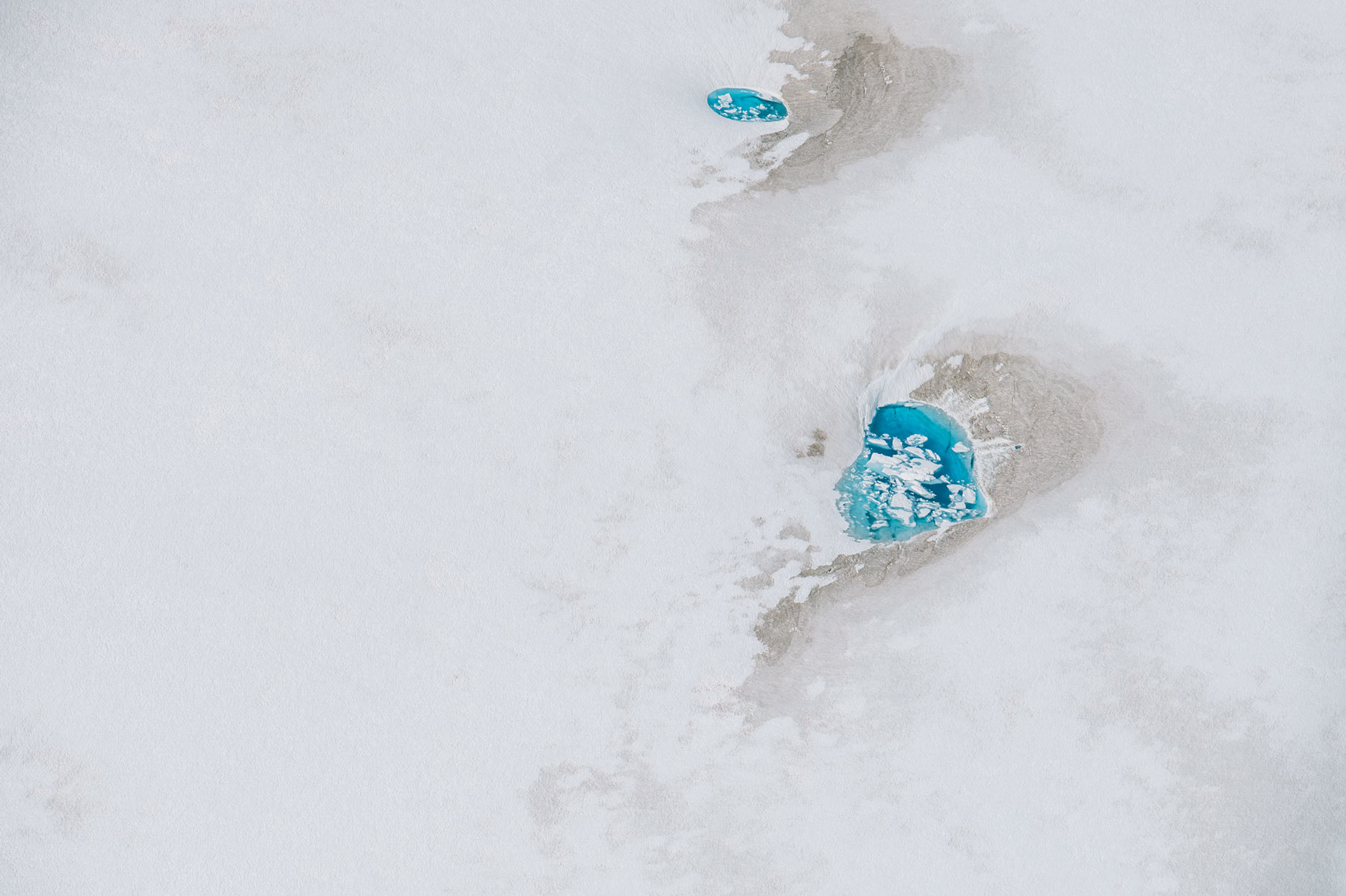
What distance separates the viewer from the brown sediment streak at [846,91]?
283 cm

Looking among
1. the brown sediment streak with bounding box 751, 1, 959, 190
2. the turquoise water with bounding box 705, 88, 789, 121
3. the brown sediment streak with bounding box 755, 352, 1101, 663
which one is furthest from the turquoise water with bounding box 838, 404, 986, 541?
the turquoise water with bounding box 705, 88, 789, 121

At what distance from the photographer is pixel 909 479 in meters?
2.77

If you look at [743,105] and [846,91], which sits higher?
[846,91]

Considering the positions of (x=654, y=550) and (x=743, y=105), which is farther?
(x=743, y=105)

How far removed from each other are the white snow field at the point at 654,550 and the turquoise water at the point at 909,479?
3.1 inches

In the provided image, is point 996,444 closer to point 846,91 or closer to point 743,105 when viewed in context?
point 846,91

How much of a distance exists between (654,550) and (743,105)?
1.54m

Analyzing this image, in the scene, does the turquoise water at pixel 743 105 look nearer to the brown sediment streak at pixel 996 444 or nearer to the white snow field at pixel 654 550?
the white snow field at pixel 654 550

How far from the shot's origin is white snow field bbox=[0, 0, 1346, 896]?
2.74 m

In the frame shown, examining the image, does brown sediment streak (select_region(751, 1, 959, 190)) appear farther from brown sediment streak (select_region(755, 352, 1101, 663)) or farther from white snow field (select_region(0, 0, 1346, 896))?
brown sediment streak (select_region(755, 352, 1101, 663))

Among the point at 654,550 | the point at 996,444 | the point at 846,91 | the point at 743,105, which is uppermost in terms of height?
the point at 846,91

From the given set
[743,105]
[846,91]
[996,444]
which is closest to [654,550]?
[996,444]

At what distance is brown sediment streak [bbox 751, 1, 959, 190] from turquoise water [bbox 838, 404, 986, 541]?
0.88 metres

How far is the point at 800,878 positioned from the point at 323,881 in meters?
1.56
